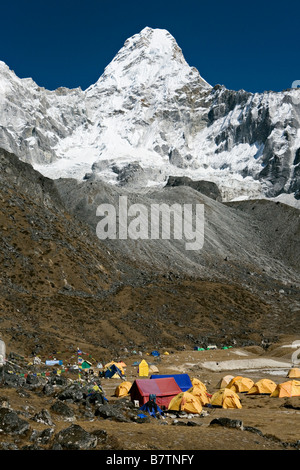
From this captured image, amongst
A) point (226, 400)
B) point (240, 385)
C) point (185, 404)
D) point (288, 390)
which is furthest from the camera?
point (240, 385)

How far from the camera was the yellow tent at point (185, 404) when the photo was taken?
27531mm

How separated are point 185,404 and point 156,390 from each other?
2.30 metres

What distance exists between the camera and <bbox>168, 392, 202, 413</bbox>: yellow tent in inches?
1084

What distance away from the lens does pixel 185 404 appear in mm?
27625

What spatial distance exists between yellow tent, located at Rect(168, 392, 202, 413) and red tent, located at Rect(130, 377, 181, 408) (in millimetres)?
1105

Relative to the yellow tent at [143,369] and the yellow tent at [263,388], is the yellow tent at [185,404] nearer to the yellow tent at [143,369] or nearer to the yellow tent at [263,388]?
the yellow tent at [263,388]

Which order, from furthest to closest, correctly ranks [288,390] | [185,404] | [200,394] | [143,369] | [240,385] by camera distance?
[143,369]
[240,385]
[288,390]
[200,394]
[185,404]

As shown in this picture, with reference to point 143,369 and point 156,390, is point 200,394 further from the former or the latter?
point 143,369

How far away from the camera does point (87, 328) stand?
53.2 m

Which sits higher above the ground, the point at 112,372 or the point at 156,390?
the point at 156,390

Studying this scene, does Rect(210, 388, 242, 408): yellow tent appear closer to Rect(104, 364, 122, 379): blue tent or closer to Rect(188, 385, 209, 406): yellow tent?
Rect(188, 385, 209, 406): yellow tent

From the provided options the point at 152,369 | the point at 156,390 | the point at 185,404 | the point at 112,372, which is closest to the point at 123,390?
the point at 156,390

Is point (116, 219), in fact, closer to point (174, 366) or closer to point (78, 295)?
point (78, 295)

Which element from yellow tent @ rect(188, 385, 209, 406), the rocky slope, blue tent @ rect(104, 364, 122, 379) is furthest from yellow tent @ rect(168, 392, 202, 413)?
the rocky slope
